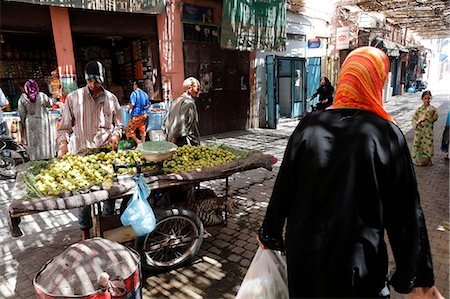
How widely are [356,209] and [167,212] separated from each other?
2.30m

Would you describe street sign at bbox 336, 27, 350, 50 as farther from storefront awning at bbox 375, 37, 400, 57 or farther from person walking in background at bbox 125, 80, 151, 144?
person walking in background at bbox 125, 80, 151, 144

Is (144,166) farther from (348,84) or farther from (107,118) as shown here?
(348,84)

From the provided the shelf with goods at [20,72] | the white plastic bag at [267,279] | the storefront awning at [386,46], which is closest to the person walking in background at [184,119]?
the white plastic bag at [267,279]

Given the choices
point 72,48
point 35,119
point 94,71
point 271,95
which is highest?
point 72,48

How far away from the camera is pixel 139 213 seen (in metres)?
2.84

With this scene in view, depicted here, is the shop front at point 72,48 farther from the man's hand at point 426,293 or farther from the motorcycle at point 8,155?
the man's hand at point 426,293

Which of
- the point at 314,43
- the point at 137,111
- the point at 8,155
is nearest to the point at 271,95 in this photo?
the point at 314,43

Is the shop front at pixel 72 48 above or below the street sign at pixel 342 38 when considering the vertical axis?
below

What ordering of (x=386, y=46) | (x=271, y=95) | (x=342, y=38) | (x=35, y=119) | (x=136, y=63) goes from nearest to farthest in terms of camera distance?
(x=35, y=119)
(x=136, y=63)
(x=271, y=95)
(x=342, y=38)
(x=386, y=46)

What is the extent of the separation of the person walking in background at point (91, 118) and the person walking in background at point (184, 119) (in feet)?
2.78

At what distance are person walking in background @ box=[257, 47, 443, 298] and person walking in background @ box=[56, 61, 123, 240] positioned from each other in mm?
2886

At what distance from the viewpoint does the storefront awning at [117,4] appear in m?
7.40

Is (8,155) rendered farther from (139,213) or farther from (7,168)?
(139,213)

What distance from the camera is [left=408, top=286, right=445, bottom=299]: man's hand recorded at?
1547 millimetres
